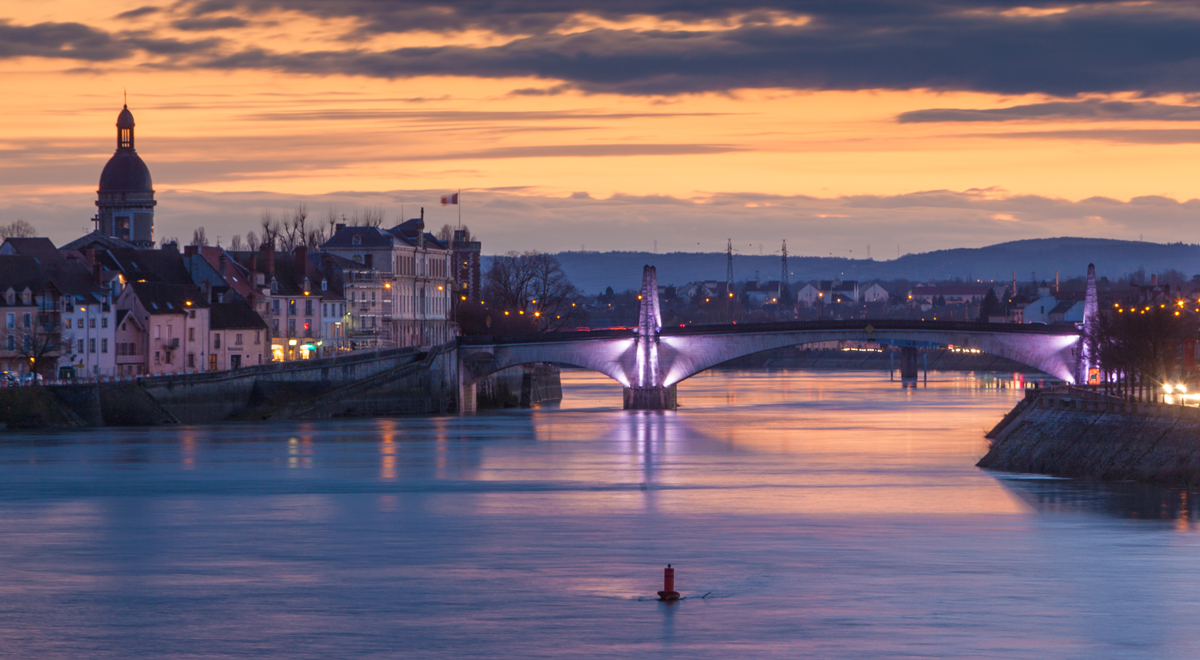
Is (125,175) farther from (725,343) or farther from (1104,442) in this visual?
(1104,442)

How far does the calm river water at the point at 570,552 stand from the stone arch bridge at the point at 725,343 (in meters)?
36.2

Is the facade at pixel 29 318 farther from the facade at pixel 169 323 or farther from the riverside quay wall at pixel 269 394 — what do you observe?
the riverside quay wall at pixel 269 394

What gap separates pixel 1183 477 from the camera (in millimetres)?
58344

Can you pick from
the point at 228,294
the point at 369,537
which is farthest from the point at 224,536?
the point at 228,294

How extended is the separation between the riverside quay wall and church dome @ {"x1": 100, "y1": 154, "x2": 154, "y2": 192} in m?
48.1

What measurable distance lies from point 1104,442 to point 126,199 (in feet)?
371

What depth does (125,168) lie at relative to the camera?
6299 inches

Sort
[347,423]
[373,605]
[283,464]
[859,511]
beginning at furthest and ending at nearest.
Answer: [347,423] → [283,464] → [859,511] → [373,605]

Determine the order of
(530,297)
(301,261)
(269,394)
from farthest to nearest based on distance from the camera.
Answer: (530,297) < (301,261) < (269,394)

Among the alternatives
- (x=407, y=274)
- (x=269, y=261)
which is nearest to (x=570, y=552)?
(x=269, y=261)

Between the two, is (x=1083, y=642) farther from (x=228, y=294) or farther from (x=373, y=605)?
(x=228, y=294)

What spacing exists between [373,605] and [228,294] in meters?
84.7

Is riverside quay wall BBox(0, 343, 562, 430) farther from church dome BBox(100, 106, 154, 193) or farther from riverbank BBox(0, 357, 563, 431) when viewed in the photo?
church dome BBox(100, 106, 154, 193)

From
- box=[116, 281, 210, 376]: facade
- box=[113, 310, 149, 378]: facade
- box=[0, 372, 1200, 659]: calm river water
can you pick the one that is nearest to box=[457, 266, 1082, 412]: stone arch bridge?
box=[116, 281, 210, 376]: facade
